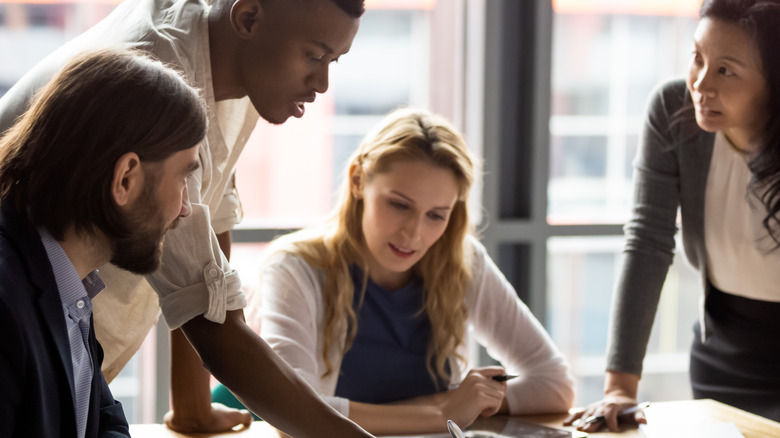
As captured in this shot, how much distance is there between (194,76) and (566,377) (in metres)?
Result: 1.03

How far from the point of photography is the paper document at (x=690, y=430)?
58.5 inches

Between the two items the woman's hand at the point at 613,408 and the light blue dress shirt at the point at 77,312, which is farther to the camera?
the woman's hand at the point at 613,408

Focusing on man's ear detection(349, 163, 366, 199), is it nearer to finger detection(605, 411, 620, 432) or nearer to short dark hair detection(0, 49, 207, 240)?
finger detection(605, 411, 620, 432)

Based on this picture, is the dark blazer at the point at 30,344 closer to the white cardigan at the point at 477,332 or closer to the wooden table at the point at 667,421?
the wooden table at the point at 667,421

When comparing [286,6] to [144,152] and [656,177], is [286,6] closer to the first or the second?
[144,152]

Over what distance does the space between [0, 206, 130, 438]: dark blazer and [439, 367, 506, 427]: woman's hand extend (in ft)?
2.55

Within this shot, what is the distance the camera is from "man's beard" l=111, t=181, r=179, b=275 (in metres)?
1.05

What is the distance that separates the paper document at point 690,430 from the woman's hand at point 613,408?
4cm

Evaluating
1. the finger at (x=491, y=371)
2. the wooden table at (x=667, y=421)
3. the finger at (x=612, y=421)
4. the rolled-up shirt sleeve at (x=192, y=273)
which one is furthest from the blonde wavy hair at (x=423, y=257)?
the rolled-up shirt sleeve at (x=192, y=273)

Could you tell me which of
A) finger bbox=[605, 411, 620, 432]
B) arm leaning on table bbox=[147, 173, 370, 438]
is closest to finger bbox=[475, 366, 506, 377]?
finger bbox=[605, 411, 620, 432]

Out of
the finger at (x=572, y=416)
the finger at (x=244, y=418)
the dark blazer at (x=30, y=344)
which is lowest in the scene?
the finger at (x=572, y=416)

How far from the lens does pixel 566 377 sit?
1820mm

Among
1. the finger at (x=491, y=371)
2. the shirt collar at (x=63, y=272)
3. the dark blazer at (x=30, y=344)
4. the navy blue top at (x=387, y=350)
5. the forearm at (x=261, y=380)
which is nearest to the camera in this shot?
the dark blazer at (x=30, y=344)

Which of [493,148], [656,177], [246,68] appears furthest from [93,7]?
[656,177]
